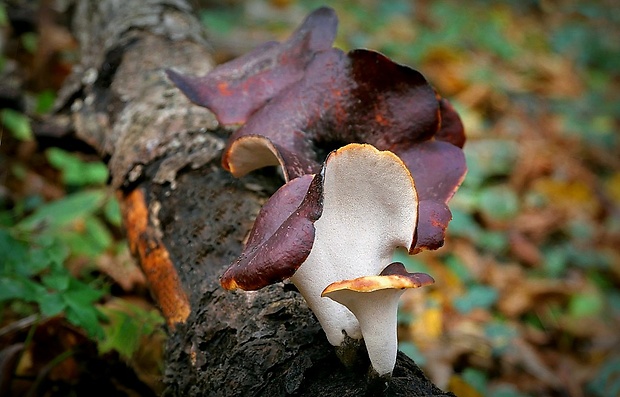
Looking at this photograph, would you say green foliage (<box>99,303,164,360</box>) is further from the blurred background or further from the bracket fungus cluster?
the bracket fungus cluster

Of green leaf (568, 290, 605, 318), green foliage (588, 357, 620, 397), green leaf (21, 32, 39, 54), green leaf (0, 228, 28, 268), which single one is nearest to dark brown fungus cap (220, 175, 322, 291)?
green leaf (0, 228, 28, 268)

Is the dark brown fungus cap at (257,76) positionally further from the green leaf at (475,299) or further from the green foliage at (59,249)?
the green leaf at (475,299)

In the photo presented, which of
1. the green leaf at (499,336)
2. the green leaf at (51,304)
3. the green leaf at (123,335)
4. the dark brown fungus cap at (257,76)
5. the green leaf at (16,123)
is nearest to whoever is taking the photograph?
the green leaf at (51,304)

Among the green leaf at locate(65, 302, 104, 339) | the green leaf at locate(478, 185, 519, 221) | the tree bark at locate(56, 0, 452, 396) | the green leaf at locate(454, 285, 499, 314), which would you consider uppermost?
the tree bark at locate(56, 0, 452, 396)

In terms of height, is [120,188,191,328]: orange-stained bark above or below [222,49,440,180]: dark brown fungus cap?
below

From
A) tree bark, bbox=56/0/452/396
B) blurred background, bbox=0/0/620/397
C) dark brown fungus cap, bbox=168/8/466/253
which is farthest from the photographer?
blurred background, bbox=0/0/620/397

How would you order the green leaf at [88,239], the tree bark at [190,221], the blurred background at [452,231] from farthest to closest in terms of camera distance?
the green leaf at [88,239]
the blurred background at [452,231]
the tree bark at [190,221]

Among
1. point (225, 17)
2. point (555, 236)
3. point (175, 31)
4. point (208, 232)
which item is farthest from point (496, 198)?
point (225, 17)

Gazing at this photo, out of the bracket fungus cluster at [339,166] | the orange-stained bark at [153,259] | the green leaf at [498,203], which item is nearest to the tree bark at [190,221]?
the orange-stained bark at [153,259]
